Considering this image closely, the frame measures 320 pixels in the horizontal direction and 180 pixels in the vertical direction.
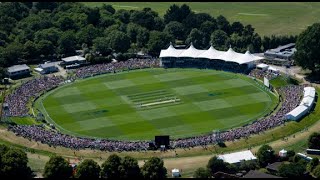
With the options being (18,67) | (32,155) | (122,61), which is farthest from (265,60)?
(32,155)

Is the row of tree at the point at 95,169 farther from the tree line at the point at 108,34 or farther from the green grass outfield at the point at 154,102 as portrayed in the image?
the tree line at the point at 108,34

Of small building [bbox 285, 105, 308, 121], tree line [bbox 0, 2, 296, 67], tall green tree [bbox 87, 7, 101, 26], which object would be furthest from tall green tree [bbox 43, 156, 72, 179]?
tall green tree [bbox 87, 7, 101, 26]

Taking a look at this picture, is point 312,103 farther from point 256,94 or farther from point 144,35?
point 144,35

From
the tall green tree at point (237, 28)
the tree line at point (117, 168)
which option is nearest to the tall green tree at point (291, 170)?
the tree line at point (117, 168)

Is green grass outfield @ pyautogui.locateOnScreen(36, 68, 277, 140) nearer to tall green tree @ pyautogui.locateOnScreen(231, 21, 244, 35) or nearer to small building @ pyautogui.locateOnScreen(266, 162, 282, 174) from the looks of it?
small building @ pyautogui.locateOnScreen(266, 162, 282, 174)

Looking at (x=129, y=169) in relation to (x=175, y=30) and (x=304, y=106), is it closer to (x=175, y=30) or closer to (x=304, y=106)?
(x=304, y=106)

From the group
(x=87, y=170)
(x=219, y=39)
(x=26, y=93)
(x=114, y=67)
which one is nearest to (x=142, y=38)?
(x=114, y=67)
